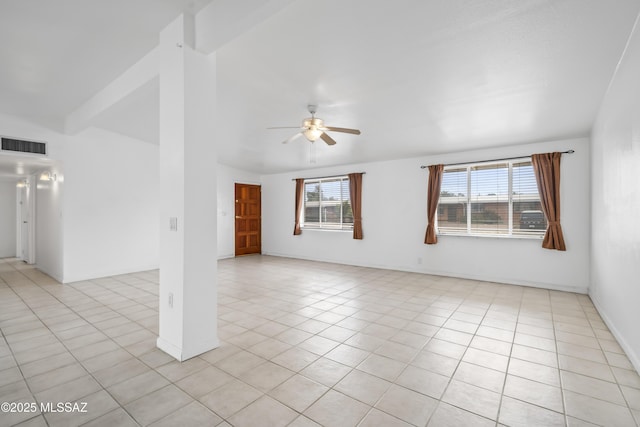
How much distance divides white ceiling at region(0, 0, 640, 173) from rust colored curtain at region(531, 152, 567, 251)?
1.26 ft

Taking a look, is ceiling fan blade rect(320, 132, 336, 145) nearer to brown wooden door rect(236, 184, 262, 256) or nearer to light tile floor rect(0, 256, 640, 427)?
light tile floor rect(0, 256, 640, 427)

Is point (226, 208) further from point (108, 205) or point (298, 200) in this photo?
point (108, 205)

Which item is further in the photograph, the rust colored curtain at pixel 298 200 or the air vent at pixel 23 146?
the rust colored curtain at pixel 298 200

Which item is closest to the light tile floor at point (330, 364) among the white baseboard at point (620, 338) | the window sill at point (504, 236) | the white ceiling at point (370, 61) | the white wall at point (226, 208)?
the white baseboard at point (620, 338)

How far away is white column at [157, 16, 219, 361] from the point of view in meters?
2.47

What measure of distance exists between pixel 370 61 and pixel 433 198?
3.78m

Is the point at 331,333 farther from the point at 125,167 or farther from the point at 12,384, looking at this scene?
the point at 125,167

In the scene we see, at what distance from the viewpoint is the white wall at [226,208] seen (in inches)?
311

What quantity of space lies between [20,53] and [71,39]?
2.33 ft

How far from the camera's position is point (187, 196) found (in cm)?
247

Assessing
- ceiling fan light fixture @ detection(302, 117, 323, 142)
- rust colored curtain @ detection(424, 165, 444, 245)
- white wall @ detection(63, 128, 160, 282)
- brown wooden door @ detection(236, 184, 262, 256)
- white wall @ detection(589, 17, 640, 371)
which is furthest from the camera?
brown wooden door @ detection(236, 184, 262, 256)

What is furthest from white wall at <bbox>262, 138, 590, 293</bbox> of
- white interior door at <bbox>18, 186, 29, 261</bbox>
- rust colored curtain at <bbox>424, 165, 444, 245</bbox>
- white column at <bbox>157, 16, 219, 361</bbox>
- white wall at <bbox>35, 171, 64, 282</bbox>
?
white interior door at <bbox>18, 186, 29, 261</bbox>

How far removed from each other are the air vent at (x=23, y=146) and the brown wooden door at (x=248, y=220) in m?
4.17

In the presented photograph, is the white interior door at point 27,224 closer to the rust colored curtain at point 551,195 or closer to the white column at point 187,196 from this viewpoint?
the white column at point 187,196
